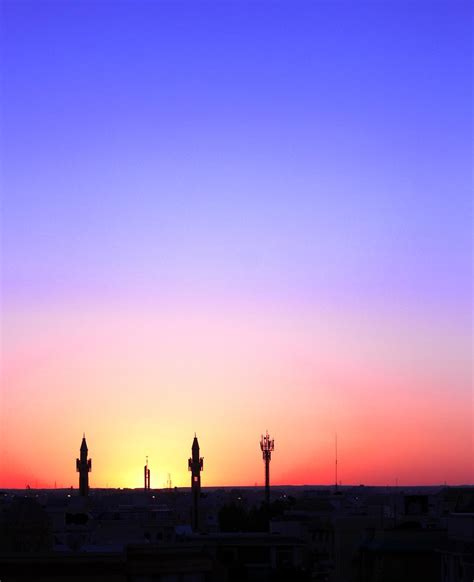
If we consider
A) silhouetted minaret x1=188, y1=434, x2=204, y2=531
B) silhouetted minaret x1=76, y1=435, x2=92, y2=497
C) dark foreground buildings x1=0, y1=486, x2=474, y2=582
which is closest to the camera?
dark foreground buildings x1=0, y1=486, x2=474, y2=582

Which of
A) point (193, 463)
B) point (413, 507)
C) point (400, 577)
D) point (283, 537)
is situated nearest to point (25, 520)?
point (283, 537)

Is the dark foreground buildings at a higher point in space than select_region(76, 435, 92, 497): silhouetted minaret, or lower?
lower

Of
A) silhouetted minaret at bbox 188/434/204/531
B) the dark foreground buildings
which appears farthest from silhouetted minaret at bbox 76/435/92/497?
silhouetted minaret at bbox 188/434/204/531

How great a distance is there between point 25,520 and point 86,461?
6780 centimetres

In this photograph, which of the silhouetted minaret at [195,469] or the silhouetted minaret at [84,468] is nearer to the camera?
the silhouetted minaret at [195,469]

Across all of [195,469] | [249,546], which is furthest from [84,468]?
[249,546]

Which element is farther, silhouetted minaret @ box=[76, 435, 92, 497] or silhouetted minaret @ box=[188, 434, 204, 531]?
silhouetted minaret @ box=[76, 435, 92, 497]

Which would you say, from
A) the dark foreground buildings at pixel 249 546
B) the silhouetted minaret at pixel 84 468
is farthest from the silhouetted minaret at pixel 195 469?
the silhouetted minaret at pixel 84 468

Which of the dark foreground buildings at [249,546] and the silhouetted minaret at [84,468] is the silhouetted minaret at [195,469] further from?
the silhouetted minaret at [84,468]

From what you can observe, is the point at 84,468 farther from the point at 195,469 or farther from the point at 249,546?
the point at 249,546

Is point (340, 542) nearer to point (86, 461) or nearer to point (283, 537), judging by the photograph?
point (283, 537)

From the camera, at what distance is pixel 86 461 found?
138750 millimetres

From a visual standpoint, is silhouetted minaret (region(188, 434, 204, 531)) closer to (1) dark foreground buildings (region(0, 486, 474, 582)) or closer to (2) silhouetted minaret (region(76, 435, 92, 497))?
(1) dark foreground buildings (region(0, 486, 474, 582))

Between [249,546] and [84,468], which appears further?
[84,468]
